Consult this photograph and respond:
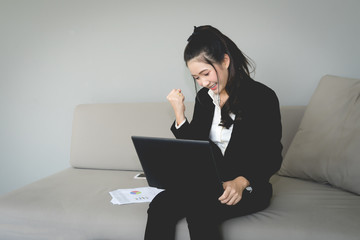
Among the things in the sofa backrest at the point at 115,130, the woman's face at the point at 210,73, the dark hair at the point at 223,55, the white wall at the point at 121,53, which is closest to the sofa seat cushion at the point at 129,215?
the sofa backrest at the point at 115,130

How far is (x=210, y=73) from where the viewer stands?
1224mm

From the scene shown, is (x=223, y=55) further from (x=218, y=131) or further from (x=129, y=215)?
(x=129, y=215)

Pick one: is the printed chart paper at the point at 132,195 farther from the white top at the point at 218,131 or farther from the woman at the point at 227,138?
the white top at the point at 218,131

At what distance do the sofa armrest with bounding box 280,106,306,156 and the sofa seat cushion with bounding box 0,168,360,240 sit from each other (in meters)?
0.20

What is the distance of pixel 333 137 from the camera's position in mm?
1363

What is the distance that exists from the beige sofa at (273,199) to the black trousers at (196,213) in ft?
0.12

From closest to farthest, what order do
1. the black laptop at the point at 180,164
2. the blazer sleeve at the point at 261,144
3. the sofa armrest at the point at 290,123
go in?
1. the black laptop at the point at 180,164
2. the blazer sleeve at the point at 261,144
3. the sofa armrest at the point at 290,123

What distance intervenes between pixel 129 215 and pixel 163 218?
160 millimetres

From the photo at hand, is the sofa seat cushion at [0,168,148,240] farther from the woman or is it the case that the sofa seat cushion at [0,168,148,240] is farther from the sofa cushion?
the sofa cushion

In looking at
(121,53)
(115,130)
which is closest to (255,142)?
(115,130)

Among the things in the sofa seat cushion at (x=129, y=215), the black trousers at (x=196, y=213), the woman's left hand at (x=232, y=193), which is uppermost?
the woman's left hand at (x=232, y=193)

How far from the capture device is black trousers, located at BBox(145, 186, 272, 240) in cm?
106

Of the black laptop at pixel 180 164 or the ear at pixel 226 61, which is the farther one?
the ear at pixel 226 61

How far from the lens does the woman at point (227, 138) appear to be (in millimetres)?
1090
